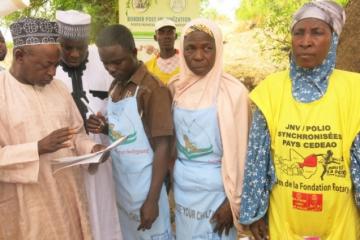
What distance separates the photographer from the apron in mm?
2834

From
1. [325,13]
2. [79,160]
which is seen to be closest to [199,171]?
[79,160]

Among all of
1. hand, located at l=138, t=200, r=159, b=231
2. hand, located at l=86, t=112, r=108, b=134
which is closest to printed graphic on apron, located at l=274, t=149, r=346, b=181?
hand, located at l=138, t=200, r=159, b=231

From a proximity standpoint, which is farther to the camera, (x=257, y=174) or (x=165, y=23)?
(x=165, y=23)

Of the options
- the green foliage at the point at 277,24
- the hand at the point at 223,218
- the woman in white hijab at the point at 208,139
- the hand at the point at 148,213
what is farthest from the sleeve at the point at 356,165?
the green foliage at the point at 277,24

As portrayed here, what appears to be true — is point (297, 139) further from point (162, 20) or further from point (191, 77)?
point (162, 20)

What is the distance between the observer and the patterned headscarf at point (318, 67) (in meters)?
2.27

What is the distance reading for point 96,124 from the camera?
296 centimetres

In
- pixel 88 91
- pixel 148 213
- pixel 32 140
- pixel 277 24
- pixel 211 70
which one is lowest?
pixel 148 213

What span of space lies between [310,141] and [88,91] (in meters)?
1.63

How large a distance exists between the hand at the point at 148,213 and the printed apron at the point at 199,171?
172mm

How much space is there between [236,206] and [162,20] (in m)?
3.72

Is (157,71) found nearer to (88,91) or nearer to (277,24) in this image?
(88,91)

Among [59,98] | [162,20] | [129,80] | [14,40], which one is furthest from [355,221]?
[162,20]

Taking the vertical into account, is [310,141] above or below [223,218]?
above
